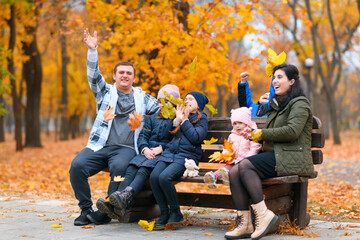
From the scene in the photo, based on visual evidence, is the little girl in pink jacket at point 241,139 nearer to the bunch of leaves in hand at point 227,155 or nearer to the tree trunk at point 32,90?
the bunch of leaves in hand at point 227,155

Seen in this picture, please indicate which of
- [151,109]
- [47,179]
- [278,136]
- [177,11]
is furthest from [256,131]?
[47,179]

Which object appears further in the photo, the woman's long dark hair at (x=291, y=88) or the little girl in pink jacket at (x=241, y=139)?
the little girl in pink jacket at (x=241, y=139)

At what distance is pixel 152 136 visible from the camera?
572 cm

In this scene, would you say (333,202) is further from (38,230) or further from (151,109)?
(38,230)

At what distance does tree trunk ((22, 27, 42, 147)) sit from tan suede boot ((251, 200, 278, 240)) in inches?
729

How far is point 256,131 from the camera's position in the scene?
15.5ft

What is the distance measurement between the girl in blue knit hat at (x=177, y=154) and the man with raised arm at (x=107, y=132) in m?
0.50

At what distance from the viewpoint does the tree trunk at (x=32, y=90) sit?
73.3 ft

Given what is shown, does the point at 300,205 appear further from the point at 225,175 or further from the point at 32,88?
the point at 32,88

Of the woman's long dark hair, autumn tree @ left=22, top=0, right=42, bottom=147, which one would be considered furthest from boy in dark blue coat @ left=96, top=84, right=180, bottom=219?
autumn tree @ left=22, top=0, right=42, bottom=147

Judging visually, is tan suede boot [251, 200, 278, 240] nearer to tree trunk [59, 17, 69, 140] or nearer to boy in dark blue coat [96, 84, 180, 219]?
boy in dark blue coat [96, 84, 180, 219]

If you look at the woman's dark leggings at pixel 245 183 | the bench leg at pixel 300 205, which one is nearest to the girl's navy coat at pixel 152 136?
the woman's dark leggings at pixel 245 183

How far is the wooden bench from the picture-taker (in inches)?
193

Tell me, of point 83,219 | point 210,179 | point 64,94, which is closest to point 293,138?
point 210,179
